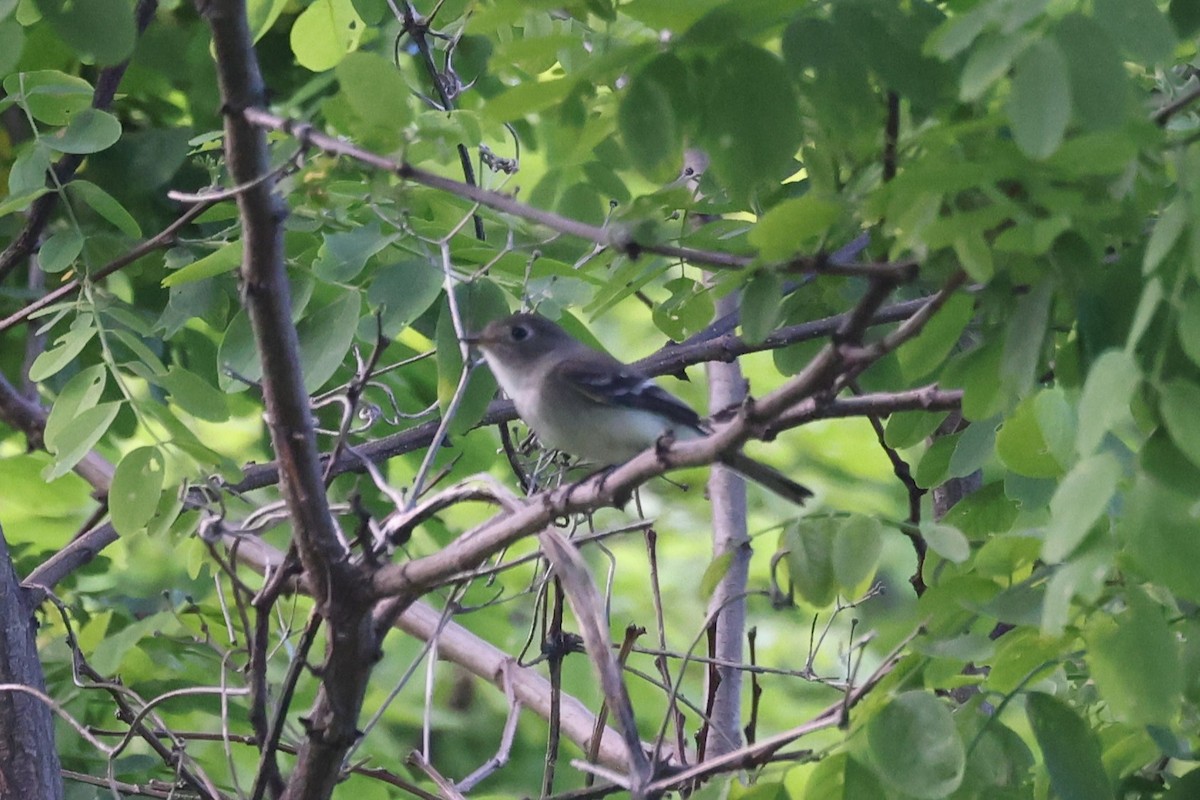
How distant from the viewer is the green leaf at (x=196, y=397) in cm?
246

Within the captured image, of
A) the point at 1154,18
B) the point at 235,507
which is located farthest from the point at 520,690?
the point at 1154,18

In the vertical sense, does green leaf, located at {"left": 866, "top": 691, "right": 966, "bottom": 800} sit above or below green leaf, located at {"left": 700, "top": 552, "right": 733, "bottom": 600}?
below

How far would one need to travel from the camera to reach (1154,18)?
1.43 meters

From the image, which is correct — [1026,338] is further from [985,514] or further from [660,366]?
[660,366]

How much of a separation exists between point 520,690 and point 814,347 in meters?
1.16

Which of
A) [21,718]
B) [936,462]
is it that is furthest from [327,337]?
[936,462]

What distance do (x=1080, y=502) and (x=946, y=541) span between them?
0.50 meters

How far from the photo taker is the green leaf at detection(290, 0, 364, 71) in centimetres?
312

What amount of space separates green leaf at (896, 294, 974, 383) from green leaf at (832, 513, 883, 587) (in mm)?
259

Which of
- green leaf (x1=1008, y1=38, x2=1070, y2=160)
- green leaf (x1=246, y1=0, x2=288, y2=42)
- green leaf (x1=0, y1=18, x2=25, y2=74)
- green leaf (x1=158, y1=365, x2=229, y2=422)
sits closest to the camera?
green leaf (x1=1008, y1=38, x2=1070, y2=160)

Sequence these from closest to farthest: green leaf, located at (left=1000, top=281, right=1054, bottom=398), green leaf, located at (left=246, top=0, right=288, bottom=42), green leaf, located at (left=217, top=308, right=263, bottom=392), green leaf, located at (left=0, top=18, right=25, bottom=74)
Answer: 1. green leaf, located at (left=1000, top=281, right=1054, bottom=398)
2. green leaf, located at (left=0, top=18, right=25, bottom=74)
3. green leaf, located at (left=217, top=308, right=263, bottom=392)
4. green leaf, located at (left=246, top=0, right=288, bottom=42)

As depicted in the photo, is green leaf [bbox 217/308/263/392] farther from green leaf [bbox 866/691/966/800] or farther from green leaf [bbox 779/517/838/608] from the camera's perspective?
green leaf [bbox 866/691/966/800]

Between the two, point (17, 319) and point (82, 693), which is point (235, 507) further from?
point (17, 319)

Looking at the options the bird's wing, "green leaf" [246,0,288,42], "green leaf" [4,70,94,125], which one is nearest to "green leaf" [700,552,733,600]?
the bird's wing
